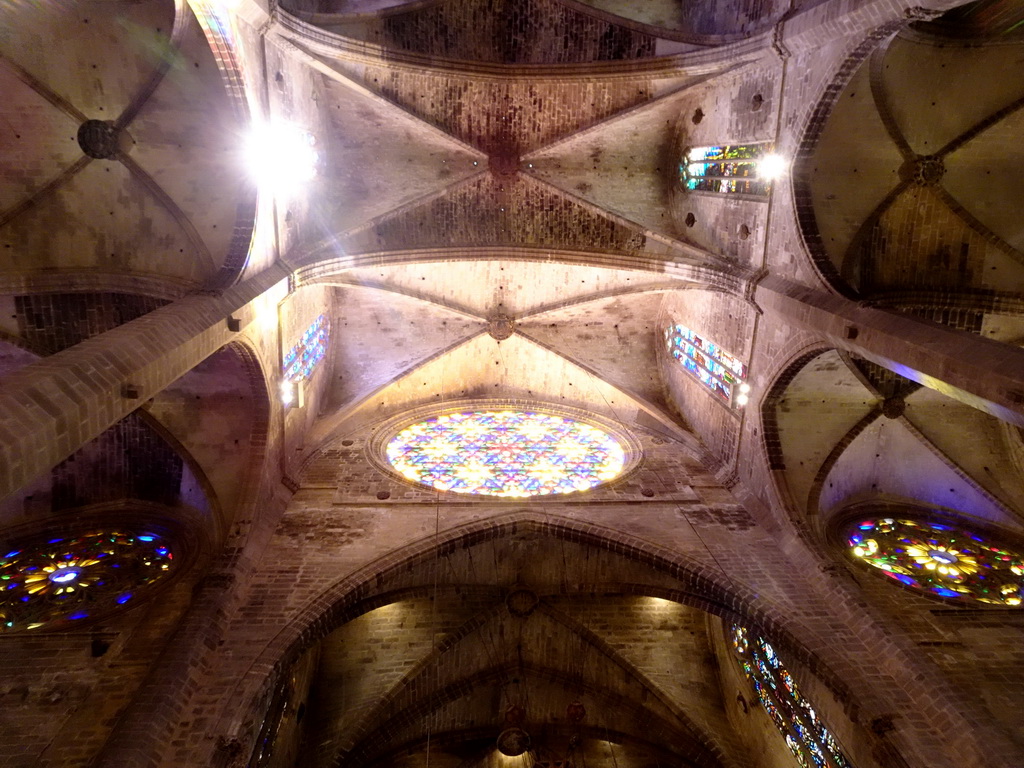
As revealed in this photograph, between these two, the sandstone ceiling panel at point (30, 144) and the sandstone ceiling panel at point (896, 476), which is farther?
the sandstone ceiling panel at point (896, 476)

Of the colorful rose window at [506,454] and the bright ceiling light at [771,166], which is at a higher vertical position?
the bright ceiling light at [771,166]

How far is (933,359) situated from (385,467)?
8.16 m

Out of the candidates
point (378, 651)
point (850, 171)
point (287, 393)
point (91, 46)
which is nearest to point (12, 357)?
point (287, 393)

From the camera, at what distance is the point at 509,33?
1152cm

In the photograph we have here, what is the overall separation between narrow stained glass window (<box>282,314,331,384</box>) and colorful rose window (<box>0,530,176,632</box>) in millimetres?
3257

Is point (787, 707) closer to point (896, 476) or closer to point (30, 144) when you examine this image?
point (896, 476)

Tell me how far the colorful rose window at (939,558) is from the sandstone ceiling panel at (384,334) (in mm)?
8271

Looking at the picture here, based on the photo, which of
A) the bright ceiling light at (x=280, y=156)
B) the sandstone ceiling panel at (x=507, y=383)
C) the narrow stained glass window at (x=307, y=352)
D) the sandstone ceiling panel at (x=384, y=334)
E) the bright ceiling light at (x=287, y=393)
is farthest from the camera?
the sandstone ceiling panel at (x=507, y=383)

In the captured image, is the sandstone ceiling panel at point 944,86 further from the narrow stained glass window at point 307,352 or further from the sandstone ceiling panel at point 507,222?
the narrow stained glass window at point 307,352

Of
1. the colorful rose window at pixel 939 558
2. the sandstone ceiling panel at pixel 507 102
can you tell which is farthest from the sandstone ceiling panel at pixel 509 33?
the colorful rose window at pixel 939 558

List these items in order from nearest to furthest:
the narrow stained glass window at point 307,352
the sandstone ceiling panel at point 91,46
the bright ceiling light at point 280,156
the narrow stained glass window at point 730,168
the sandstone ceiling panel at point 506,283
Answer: the sandstone ceiling panel at point 91,46
the bright ceiling light at point 280,156
the narrow stained glass window at point 730,168
the narrow stained glass window at point 307,352
the sandstone ceiling panel at point 506,283

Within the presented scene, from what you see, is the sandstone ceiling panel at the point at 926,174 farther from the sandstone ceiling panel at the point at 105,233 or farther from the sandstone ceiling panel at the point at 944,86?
the sandstone ceiling panel at the point at 105,233

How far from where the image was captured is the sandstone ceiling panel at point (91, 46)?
7770 millimetres

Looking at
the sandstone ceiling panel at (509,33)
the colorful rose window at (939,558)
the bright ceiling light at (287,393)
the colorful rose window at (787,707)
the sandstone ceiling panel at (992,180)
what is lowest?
the colorful rose window at (787,707)
